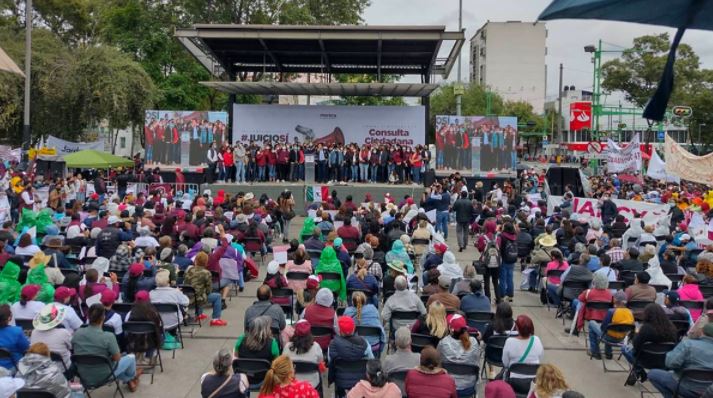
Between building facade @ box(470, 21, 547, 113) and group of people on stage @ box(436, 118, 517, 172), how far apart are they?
218 feet

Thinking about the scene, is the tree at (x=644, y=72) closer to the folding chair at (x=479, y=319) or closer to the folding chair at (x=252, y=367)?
the folding chair at (x=479, y=319)

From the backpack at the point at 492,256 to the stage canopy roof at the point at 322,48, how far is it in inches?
549

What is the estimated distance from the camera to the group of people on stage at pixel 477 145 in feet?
96.8

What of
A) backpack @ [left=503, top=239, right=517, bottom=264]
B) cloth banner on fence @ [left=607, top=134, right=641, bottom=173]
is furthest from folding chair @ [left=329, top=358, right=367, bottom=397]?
cloth banner on fence @ [left=607, top=134, right=641, bottom=173]

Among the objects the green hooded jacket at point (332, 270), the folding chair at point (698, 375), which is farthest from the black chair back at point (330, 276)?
the folding chair at point (698, 375)

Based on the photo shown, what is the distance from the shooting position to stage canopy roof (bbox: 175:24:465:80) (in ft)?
80.4

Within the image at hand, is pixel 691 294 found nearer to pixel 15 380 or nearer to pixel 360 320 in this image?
pixel 360 320

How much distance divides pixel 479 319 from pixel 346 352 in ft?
8.19

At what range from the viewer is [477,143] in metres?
29.6

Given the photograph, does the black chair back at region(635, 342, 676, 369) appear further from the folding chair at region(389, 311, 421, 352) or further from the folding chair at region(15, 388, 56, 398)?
the folding chair at region(15, 388, 56, 398)

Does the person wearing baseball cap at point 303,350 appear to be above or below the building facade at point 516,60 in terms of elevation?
below

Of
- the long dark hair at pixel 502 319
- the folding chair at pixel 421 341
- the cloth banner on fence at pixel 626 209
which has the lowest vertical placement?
the folding chair at pixel 421 341

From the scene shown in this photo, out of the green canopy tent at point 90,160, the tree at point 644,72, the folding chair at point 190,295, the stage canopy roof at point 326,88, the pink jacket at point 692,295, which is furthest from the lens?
the tree at point 644,72

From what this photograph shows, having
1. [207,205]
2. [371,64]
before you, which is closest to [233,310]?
[207,205]
